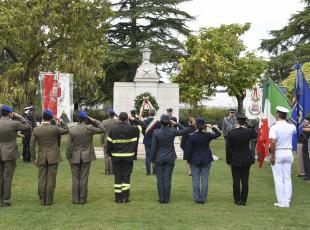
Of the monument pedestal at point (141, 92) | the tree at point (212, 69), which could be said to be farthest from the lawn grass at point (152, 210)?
the tree at point (212, 69)

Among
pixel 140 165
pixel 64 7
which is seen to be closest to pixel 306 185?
pixel 140 165

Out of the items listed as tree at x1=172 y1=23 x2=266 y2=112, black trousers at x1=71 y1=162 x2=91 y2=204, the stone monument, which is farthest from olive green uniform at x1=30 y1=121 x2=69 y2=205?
tree at x1=172 y1=23 x2=266 y2=112

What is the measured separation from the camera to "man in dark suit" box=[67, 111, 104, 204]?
905 cm

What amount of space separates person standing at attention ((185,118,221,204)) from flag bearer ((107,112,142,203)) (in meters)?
1.24

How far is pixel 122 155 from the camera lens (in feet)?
30.2

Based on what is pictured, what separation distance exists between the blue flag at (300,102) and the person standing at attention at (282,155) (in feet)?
5.79

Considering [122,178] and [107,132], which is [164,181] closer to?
[122,178]

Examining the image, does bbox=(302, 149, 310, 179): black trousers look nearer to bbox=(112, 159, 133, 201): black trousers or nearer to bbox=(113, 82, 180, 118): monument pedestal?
bbox=(112, 159, 133, 201): black trousers

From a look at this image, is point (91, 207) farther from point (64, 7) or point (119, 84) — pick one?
point (64, 7)

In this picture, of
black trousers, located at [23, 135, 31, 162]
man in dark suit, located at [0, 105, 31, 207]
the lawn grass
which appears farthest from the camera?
black trousers, located at [23, 135, 31, 162]

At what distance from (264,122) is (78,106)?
117 feet

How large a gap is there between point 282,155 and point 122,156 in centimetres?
326

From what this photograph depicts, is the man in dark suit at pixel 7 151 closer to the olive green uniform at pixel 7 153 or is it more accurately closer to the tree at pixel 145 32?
the olive green uniform at pixel 7 153

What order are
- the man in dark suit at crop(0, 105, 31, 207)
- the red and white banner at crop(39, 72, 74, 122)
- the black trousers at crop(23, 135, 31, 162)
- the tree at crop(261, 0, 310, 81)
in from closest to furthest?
the man in dark suit at crop(0, 105, 31, 207) < the red and white banner at crop(39, 72, 74, 122) < the black trousers at crop(23, 135, 31, 162) < the tree at crop(261, 0, 310, 81)
